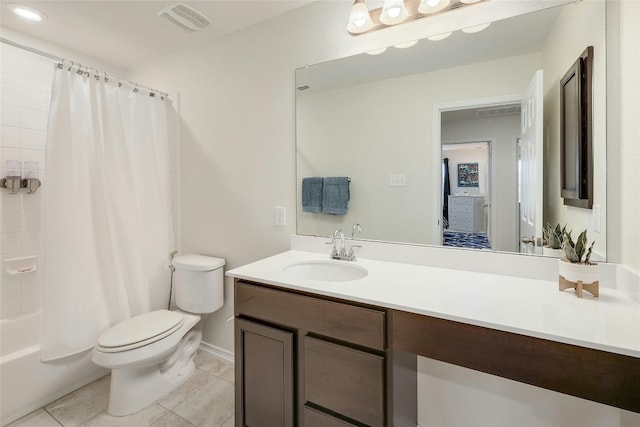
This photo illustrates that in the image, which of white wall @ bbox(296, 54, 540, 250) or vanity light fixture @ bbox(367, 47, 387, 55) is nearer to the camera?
white wall @ bbox(296, 54, 540, 250)

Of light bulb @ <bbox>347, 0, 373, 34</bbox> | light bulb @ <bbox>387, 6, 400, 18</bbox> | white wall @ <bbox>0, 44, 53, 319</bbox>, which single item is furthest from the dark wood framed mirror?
white wall @ <bbox>0, 44, 53, 319</bbox>

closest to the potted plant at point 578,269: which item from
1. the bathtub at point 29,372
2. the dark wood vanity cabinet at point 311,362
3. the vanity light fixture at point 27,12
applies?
the dark wood vanity cabinet at point 311,362

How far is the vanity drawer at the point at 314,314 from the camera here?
1.02m

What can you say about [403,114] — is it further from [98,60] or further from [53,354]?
[98,60]

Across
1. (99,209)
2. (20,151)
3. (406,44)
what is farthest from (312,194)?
(20,151)

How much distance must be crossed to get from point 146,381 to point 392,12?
2.37 metres

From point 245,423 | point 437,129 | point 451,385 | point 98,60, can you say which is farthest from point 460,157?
point 98,60

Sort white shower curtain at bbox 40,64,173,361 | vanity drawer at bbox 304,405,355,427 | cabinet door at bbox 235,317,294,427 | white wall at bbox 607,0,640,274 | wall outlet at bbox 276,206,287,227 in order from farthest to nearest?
1. wall outlet at bbox 276,206,287,227
2. white shower curtain at bbox 40,64,173,361
3. cabinet door at bbox 235,317,294,427
4. vanity drawer at bbox 304,405,355,427
5. white wall at bbox 607,0,640,274

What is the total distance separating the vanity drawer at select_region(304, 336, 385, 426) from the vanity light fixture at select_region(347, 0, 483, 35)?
1.47m

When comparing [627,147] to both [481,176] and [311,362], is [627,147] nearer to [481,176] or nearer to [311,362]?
[481,176]

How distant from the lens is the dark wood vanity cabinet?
1031 millimetres

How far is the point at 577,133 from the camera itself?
1.17 meters

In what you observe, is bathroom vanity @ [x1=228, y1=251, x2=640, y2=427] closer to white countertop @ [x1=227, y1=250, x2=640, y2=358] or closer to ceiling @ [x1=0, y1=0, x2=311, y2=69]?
white countertop @ [x1=227, y1=250, x2=640, y2=358]

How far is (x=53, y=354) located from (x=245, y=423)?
122cm
